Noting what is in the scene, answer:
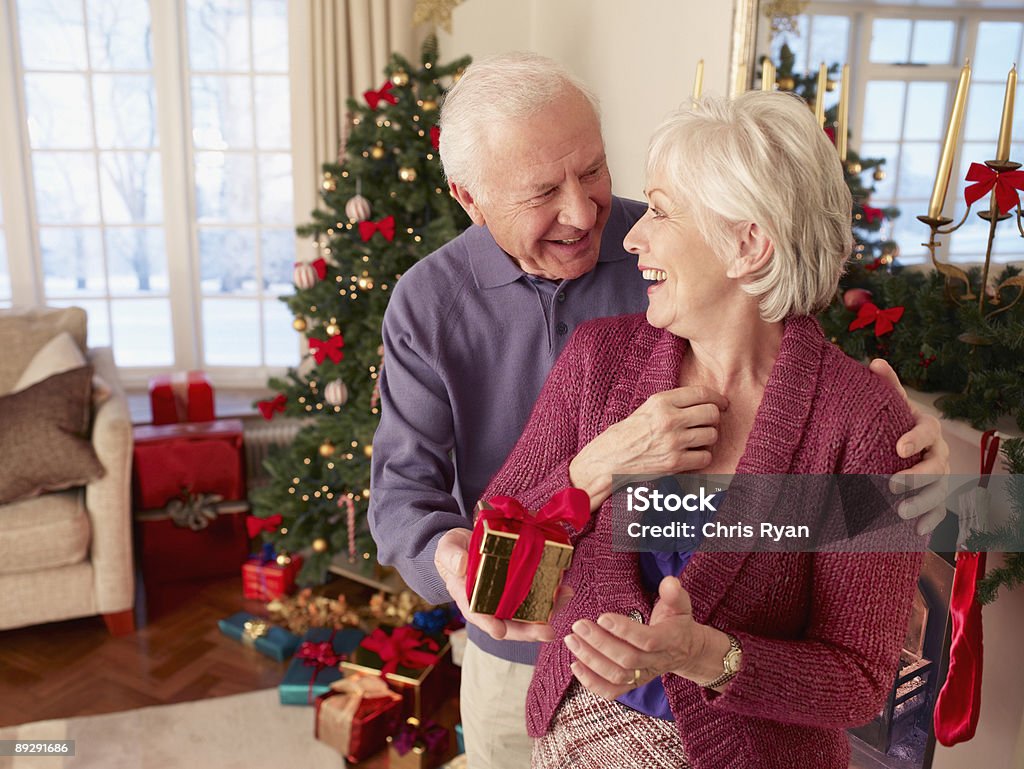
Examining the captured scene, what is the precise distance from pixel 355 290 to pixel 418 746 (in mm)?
1602

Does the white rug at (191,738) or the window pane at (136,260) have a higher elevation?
the window pane at (136,260)

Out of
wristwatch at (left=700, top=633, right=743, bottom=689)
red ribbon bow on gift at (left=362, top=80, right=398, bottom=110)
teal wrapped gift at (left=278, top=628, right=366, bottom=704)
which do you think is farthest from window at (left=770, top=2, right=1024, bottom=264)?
teal wrapped gift at (left=278, top=628, right=366, bottom=704)

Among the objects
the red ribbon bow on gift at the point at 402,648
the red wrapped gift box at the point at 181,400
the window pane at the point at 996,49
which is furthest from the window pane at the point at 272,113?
the window pane at the point at 996,49

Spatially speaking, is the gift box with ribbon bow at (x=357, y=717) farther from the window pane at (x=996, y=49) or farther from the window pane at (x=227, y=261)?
the window pane at (x=227, y=261)

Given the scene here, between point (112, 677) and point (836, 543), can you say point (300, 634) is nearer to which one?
point (112, 677)

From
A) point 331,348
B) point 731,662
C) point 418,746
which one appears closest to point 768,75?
point 731,662

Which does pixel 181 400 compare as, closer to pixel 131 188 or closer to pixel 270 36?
pixel 131 188

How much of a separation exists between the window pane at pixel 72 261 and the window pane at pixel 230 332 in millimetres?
552

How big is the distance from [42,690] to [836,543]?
2.99 metres

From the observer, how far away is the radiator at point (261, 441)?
4.48 metres

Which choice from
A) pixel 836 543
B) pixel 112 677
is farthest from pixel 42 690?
pixel 836 543

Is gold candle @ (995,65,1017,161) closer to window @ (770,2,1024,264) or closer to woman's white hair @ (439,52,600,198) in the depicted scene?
window @ (770,2,1024,264)

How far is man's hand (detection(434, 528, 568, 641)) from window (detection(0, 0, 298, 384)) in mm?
3808

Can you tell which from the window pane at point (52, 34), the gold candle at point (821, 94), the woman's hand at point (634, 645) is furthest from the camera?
the window pane at point (52, 34)
